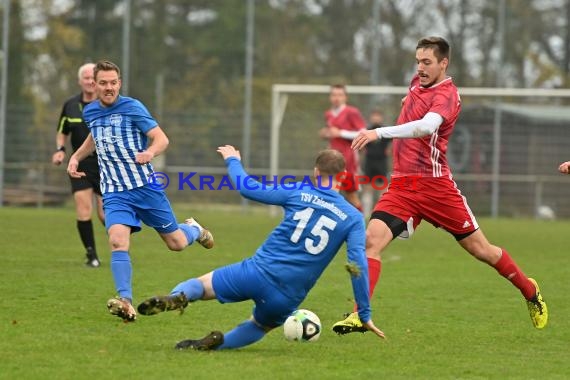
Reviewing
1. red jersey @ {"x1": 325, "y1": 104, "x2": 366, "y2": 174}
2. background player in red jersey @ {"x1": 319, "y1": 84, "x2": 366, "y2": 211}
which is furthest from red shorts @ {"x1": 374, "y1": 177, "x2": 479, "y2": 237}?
red jersey @ {"x1": 325, "y1": 104, "x2": 366, "y2": 174}

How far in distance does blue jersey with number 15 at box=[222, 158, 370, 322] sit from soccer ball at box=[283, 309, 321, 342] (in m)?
0.54

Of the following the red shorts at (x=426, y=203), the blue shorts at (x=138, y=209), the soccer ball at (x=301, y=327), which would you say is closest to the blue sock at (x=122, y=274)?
the blue shorts at (x=138, y=209)

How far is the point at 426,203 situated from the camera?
799 centimetres

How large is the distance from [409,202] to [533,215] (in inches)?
701

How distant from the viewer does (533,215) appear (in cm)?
2514

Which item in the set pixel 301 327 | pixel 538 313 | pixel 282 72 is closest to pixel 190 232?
pixel 301 327

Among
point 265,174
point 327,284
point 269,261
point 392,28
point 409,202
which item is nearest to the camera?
point 269,261

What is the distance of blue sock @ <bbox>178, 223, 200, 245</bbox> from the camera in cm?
870

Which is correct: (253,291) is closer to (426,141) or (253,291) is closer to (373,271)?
(373,271)

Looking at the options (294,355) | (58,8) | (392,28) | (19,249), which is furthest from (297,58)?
(294,355)

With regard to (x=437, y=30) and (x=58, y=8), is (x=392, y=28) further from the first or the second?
(x=58, y=8)

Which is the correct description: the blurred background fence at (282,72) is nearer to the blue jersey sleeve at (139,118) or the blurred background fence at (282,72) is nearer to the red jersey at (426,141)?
the blue jersey sleeve at (139,118)

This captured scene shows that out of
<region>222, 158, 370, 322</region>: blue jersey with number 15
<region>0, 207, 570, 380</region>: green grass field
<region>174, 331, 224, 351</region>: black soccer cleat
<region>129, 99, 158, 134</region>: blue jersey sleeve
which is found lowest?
<region>0, 207, 570, 380</region>: green grass field

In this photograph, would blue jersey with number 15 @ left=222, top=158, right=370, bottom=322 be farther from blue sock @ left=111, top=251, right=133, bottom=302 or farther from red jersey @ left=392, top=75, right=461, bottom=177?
red jersey @ left=392, top=75, right=461, bottom=177
